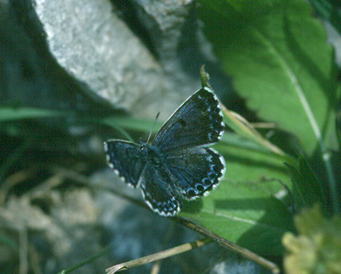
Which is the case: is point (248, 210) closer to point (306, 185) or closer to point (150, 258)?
point (306, 185)

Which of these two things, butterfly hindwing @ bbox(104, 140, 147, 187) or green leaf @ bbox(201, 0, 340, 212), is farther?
green leaf @ bbox(201, 0, 340, 212)

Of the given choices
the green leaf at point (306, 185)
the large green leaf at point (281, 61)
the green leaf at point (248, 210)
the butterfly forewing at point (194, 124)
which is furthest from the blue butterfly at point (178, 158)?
the large green leaf at point (281, 61)

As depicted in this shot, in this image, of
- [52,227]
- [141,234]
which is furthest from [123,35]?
[52,227]

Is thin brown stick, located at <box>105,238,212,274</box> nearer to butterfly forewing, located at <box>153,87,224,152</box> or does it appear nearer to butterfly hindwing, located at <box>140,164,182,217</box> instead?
butterfly hindwing, located at <box>140,164,182,217</box>

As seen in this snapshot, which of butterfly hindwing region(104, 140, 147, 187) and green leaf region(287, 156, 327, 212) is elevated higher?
butterfly hindwing region(104, 140, 147, 187)

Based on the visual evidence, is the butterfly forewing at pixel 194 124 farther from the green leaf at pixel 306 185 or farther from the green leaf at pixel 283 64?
the green leaf at pixel 283 64

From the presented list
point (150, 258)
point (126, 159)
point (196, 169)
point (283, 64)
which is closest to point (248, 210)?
point (196, 169)

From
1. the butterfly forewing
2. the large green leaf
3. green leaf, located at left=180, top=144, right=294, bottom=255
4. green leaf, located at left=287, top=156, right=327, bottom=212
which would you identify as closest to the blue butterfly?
the butterfly forewing

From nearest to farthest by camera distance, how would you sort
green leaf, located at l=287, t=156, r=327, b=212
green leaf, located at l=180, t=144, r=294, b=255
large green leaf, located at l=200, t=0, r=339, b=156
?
green leaf, located at l=287, t=156, r=327, b=212 → green leaf, located at l=180, t=144, r=294, b=255 → large green leaf, located at l=200, t=0, r=339, b=156

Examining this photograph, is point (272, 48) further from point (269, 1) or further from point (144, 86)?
point (144, 86)

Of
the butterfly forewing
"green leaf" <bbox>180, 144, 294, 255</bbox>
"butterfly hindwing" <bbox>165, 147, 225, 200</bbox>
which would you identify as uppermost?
the butterfly forewing
